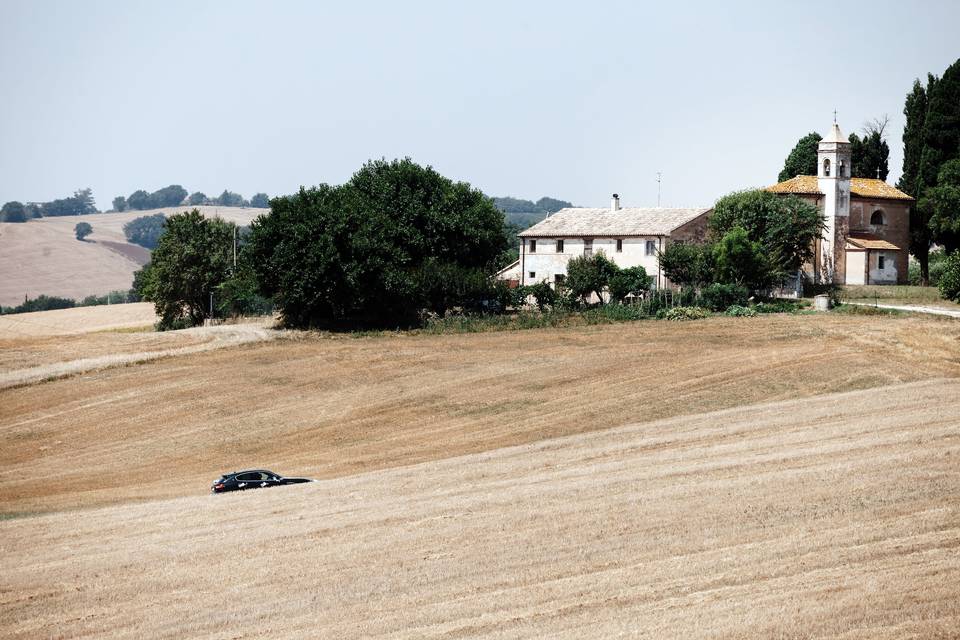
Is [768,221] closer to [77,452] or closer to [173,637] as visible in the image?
[77,452]

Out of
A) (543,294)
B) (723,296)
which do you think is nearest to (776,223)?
(723,296)

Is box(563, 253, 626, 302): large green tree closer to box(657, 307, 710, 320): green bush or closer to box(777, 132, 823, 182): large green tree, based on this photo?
box(657, 307, 710, 320): green bush

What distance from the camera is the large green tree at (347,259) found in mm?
70688

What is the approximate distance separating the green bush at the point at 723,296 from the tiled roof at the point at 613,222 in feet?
34.5

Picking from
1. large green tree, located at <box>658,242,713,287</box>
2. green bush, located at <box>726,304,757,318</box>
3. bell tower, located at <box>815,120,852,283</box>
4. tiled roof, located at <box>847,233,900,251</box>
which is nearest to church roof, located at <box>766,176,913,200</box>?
bell tower, located at <box>815,120,852,283</box>

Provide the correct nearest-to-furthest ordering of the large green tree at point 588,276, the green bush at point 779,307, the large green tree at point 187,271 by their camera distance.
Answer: the green bush at point 779,307 < the large green tree at point 588,276 < the large green tree at point 187,271

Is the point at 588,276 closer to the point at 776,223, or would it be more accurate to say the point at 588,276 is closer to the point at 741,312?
the point at 741,312

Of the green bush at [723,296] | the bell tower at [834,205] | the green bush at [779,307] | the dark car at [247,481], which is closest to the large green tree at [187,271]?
the green bush at [723,296]

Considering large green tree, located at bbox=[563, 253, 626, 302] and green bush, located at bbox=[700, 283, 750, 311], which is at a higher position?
large green tree, located at bbox=[563, 253, 626, 302]

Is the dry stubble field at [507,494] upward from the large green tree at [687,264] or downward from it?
downward

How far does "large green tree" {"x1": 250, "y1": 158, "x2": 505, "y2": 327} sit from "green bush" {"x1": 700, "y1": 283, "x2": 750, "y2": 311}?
618 inches

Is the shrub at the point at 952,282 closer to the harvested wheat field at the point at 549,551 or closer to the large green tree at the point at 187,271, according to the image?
the harvested wheat field at the point at 549,551

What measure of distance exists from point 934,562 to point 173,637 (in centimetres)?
1544

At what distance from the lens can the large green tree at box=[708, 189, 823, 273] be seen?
3071 inches
